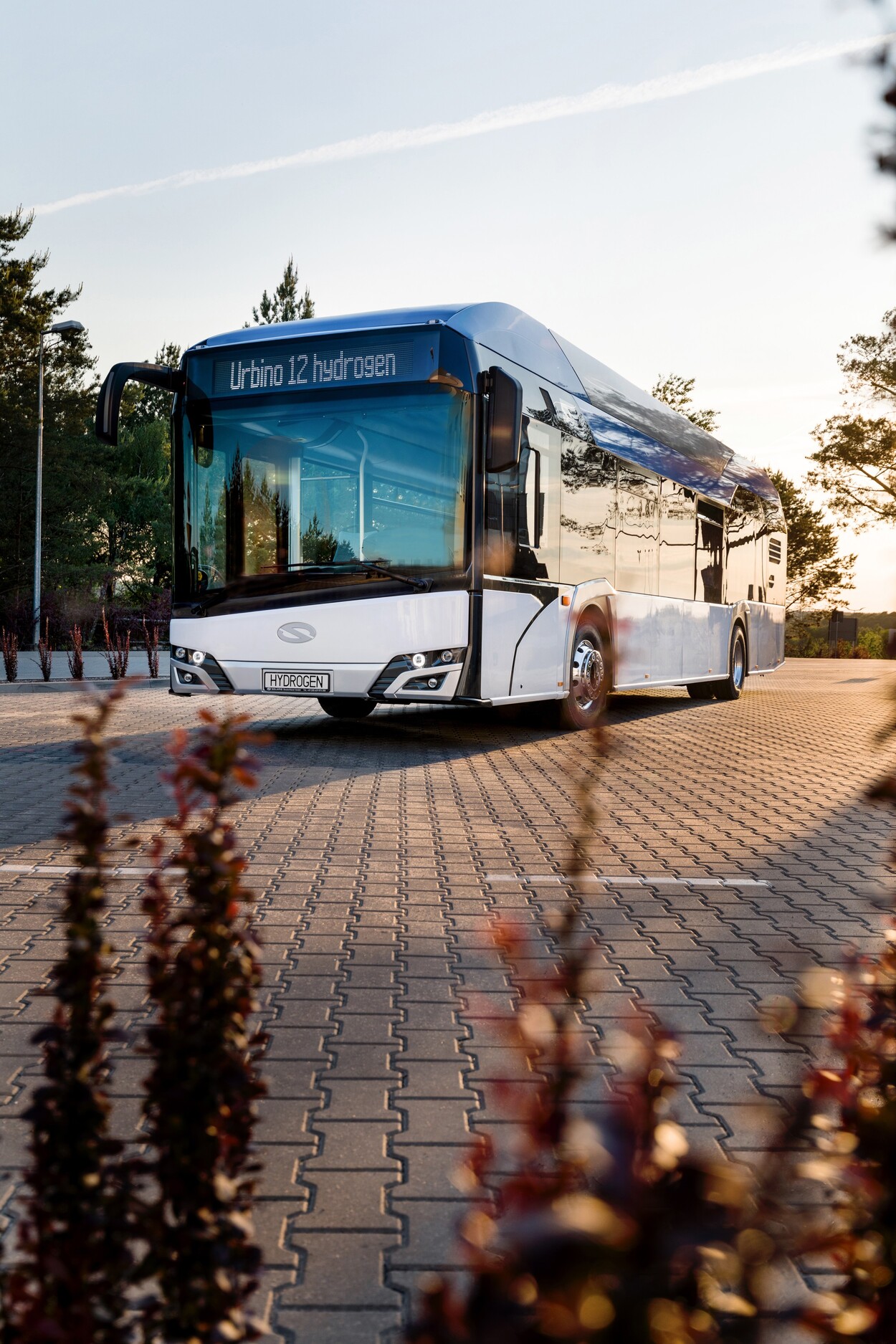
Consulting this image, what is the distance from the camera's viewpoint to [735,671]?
840 inches

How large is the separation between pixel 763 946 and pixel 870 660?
151 feet

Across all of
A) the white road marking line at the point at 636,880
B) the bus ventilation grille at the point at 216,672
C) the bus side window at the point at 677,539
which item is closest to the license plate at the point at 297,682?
the bus ventilation grille at the point at 216,672

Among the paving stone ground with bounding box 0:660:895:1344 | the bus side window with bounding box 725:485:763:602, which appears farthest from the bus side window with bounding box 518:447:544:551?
the bus side window with bounding box 725:485:763:602

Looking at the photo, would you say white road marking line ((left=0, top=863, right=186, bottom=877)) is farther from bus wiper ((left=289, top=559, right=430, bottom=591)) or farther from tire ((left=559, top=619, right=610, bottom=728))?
tire ((left=559, top=619, right=610, bottom=728))

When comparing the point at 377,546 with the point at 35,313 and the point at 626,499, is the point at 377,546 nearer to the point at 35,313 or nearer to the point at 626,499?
the point at 626,499

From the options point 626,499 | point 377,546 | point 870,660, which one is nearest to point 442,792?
point 377,546

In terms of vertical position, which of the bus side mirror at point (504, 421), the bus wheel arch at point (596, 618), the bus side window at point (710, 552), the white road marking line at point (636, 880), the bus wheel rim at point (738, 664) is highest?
the bus side mirror at point (504, 421)

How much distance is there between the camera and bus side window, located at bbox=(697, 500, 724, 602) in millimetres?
18766

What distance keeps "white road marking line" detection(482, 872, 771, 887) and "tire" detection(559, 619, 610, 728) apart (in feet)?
23.1

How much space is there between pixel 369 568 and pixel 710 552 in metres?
8.78

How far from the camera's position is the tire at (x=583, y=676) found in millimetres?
13977

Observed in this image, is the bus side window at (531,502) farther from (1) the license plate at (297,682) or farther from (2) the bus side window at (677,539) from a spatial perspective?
(2) the bus side window at (677,539)

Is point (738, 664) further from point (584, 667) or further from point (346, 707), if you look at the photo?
point (584, 667)

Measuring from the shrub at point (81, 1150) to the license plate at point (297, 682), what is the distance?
10.2m
